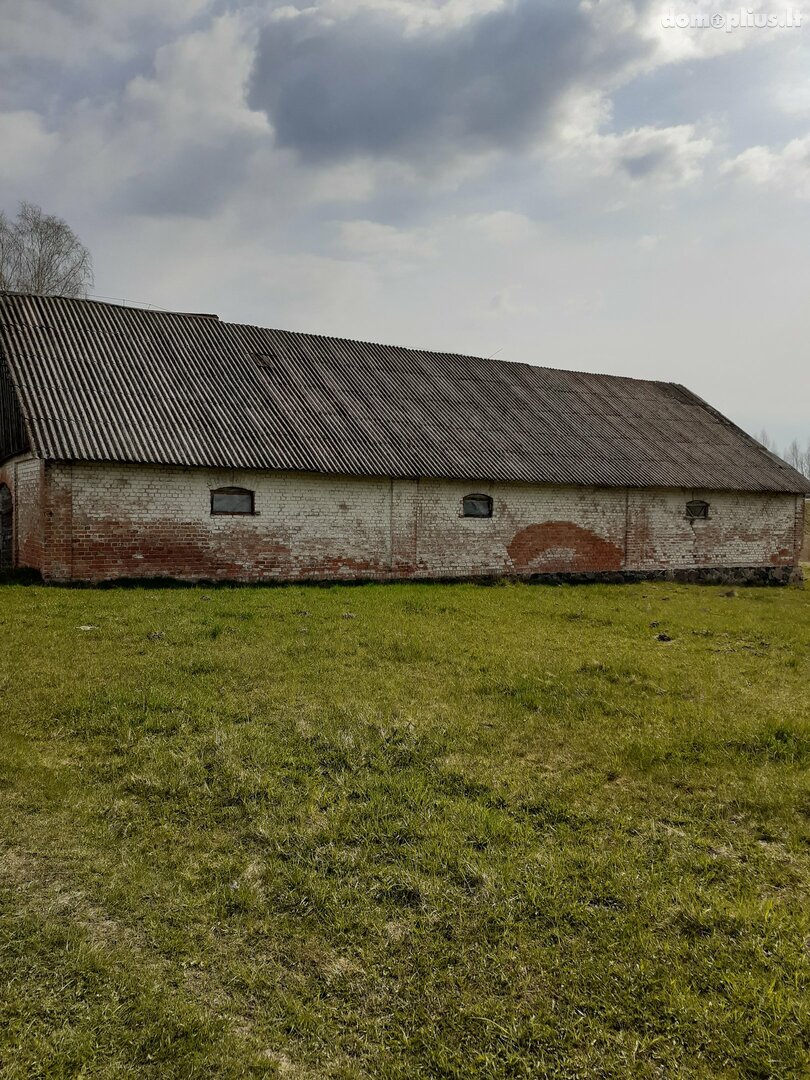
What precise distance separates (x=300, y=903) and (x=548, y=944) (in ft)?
3.80

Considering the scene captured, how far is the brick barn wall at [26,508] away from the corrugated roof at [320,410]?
100 cm

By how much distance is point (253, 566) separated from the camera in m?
13.3

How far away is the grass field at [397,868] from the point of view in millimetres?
2549

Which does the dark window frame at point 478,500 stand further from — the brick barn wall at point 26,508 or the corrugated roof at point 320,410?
the brick barn wall at point 26,508

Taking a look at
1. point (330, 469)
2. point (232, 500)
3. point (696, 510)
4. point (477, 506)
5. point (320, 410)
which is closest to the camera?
point (232, 500)

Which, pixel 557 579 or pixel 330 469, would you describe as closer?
pixel 330 469

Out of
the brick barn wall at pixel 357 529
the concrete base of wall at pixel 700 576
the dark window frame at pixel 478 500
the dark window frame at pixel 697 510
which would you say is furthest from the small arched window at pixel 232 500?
the dark window frame at pixel 697 510

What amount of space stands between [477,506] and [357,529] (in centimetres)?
295

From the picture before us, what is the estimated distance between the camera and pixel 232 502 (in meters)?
13.1

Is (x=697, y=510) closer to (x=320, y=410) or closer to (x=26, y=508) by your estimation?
(x=320, y=410)

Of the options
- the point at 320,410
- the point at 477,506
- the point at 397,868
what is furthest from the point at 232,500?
the point at 397,868

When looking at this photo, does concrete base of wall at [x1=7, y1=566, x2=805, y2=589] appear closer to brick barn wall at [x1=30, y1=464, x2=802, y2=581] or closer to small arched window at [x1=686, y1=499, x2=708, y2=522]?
brick barn wall at [x1=30, y1=464, x2=802, y2=581]

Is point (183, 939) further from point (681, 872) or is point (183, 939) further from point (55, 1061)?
point (681, 872)

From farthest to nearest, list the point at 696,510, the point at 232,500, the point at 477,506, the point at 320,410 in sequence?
the point at 696,510 < the point at 477,506 < the point at 320,410 < the point at 232,500
